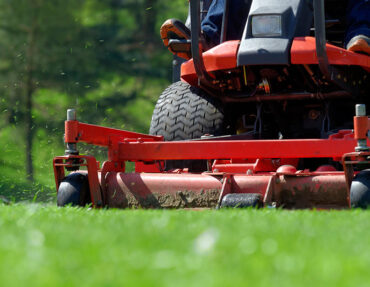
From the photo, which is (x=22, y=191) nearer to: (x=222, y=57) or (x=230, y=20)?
(x=230, y=20)

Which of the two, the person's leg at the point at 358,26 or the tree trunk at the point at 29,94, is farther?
the tree trunk at the point at 29,94

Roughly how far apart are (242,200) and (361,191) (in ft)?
2.33

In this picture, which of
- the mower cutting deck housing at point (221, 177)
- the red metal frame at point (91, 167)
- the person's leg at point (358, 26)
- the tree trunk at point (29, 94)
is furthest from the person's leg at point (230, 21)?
the tree trunk at point (29, 94)

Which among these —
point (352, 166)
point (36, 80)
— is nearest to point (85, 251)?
point (352, 166)

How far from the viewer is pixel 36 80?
1563cm

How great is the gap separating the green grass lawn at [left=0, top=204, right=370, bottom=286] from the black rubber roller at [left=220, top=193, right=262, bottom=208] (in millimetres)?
1319

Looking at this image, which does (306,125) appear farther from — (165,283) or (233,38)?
(165,283)

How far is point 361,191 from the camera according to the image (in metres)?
4.25

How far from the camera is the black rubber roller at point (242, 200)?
14.5ft

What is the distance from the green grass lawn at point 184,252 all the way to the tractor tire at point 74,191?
1814mm

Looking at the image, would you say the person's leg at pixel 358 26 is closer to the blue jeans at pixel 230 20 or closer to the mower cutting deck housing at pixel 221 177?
the mower cutting deck housing at pixel 221 177

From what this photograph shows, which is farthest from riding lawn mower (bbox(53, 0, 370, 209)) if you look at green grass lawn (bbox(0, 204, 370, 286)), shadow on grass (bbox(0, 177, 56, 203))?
shadow on grass (bbox(0, 177, 56, 203))

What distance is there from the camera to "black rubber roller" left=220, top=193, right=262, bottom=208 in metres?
4.42

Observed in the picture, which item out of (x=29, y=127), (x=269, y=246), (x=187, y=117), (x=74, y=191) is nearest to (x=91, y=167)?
(x=74, y=191)
